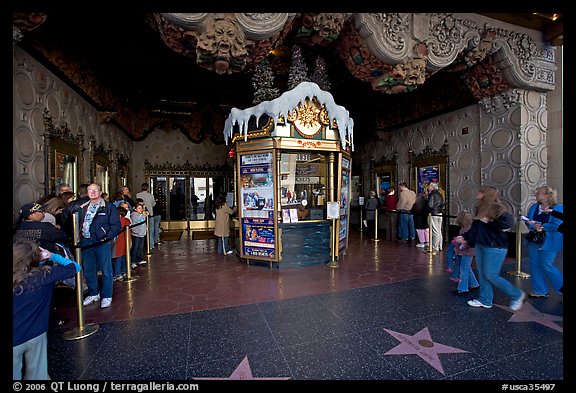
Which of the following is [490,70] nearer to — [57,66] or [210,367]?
[210,367]

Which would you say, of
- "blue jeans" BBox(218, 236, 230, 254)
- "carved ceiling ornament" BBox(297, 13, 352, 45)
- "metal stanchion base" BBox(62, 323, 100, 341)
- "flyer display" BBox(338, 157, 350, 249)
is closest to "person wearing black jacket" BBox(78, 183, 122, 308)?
"metal stanchion base" BBox(62, 323, 100, 341)

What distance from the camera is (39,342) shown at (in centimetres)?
197

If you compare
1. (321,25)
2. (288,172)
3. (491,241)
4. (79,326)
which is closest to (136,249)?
(79,326)

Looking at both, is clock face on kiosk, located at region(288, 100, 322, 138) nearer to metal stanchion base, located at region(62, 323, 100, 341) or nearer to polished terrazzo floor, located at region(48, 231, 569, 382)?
polished terrazzo floor, located at region(48, 231, 569, 382)

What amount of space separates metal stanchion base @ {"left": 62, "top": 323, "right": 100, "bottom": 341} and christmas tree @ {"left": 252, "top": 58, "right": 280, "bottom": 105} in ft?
16.2

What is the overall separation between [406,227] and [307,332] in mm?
7054

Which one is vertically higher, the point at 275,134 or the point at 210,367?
the point at 275,134

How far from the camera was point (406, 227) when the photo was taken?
9.03 meters

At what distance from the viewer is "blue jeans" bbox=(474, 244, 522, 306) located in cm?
353

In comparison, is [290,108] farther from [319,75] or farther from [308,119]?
[319,75]

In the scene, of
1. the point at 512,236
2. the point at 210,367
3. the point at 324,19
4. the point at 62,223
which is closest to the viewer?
the point at 210,367

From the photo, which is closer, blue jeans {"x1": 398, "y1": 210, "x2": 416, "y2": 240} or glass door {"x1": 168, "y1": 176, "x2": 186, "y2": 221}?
blue jeans {"x1": 398, "y1": 210, "x2": 416, "y2": 240}

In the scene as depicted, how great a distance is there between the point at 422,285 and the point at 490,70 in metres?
6.09

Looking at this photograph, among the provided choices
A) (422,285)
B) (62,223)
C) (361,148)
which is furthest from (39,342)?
(361,148)
